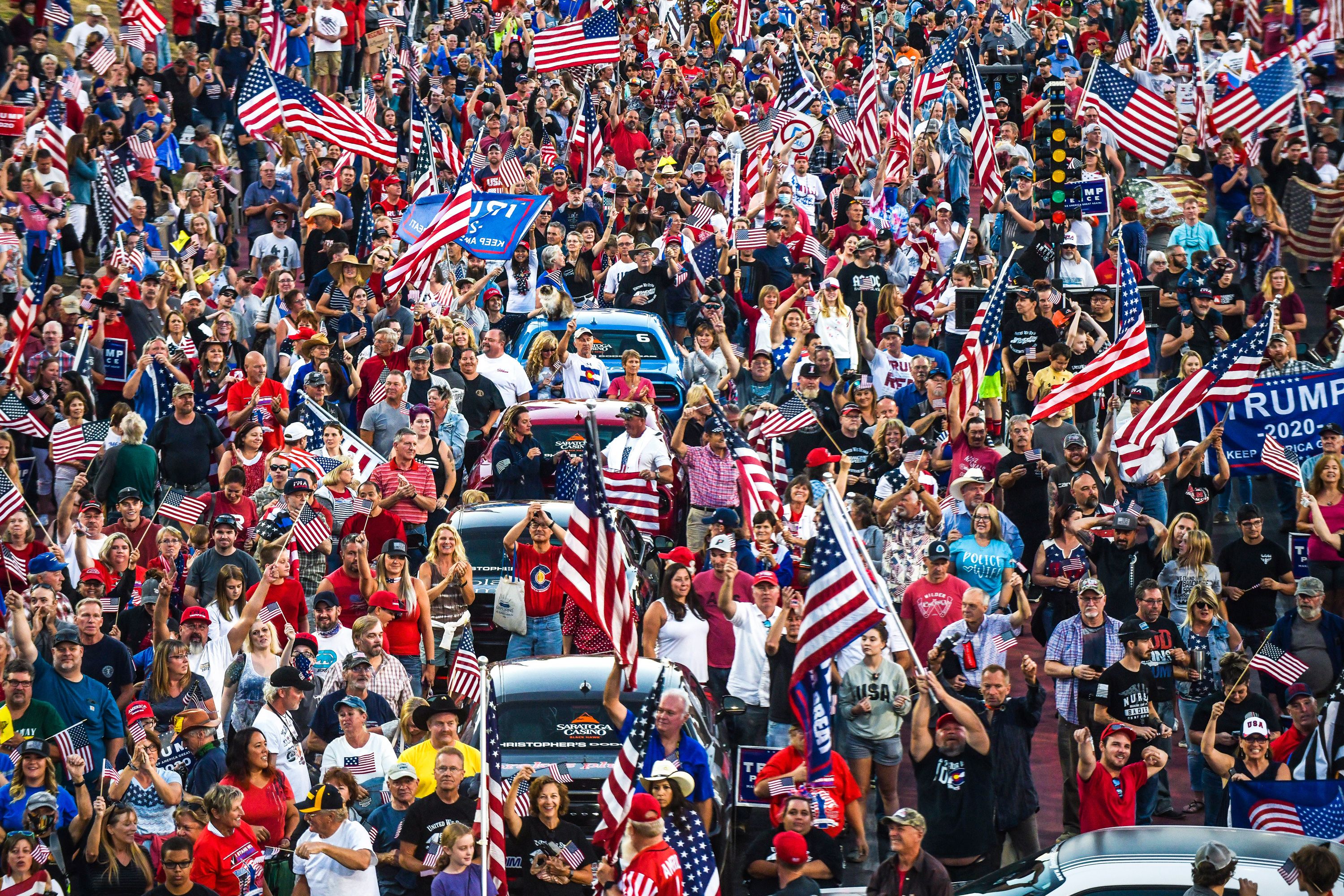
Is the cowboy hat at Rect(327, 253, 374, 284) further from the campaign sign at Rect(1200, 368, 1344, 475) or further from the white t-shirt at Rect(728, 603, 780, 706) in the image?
the campaign sign at Rect(1200, 368, 1344, 475)

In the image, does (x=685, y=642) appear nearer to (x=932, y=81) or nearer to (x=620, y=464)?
(x=620, y=464)

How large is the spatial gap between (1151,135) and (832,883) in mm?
14920

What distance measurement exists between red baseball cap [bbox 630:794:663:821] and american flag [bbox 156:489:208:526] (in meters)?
6.75

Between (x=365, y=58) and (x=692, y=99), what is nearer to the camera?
(x=692, y=99)

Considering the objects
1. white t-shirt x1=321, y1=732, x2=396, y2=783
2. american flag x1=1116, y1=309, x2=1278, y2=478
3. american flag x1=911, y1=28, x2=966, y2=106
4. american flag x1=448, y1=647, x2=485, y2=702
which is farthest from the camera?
american flag x1=911, y1=28, x2=966, y2=106

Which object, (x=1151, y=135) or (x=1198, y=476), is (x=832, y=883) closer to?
(x=1198, y=476)

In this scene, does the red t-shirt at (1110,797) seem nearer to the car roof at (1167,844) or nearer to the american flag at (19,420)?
the car roof at (1167,844)

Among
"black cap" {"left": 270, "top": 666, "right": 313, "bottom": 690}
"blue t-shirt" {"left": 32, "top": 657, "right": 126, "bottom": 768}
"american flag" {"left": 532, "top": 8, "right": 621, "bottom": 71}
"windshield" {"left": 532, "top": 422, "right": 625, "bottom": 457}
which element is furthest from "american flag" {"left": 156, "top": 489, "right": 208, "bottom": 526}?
"american flag" {"left": 532, "top": 8, "right": 621, "bottom": 71}

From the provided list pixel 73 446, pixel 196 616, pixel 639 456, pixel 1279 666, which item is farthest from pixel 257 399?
pixel 1279 666

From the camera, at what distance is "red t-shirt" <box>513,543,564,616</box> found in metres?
15.4

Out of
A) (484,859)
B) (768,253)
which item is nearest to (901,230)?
(768,253)

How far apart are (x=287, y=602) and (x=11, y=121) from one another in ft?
41.5

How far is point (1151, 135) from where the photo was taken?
2498cm

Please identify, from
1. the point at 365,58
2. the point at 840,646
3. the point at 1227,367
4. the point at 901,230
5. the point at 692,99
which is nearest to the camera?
the point at 840,646
